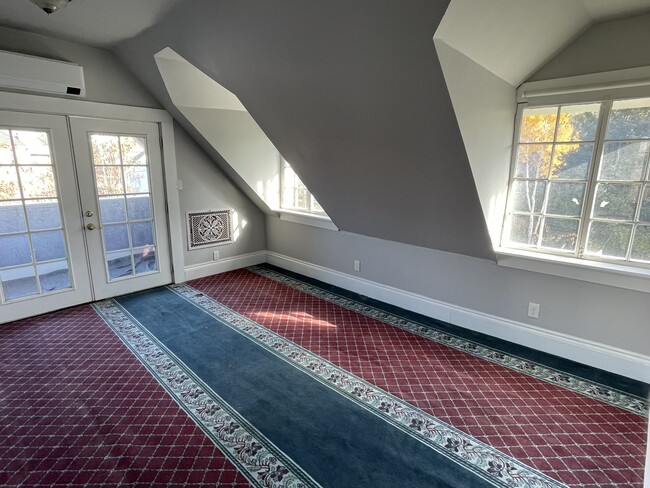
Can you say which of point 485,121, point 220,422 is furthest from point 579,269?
point 220,422

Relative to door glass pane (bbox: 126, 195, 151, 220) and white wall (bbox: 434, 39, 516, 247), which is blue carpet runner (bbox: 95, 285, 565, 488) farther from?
white wall (bbox: 434, 39, 516, 247)

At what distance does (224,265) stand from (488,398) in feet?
11.5

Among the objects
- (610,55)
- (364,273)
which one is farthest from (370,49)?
(364,273)

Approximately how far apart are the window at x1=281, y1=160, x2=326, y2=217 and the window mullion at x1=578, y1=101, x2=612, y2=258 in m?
2.77

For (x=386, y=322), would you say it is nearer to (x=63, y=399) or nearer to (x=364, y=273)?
(x=364, y=273)

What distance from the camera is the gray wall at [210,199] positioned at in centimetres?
412

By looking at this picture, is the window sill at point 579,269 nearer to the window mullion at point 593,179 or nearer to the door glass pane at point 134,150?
the window mullion at point 593,179

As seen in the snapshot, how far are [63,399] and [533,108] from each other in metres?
3.74

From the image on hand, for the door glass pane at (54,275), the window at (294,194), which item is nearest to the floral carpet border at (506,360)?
the window at (294,194)

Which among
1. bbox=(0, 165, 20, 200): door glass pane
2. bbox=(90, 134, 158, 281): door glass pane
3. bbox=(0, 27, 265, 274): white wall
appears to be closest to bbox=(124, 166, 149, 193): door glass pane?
bbox=(90, 134, 158, 281): door glass pane

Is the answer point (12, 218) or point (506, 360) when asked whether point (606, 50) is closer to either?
point (506, 360)

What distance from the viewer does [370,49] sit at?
1.93 meters

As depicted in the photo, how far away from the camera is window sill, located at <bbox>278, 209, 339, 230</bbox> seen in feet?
13.4

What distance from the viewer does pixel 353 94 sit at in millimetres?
2264
